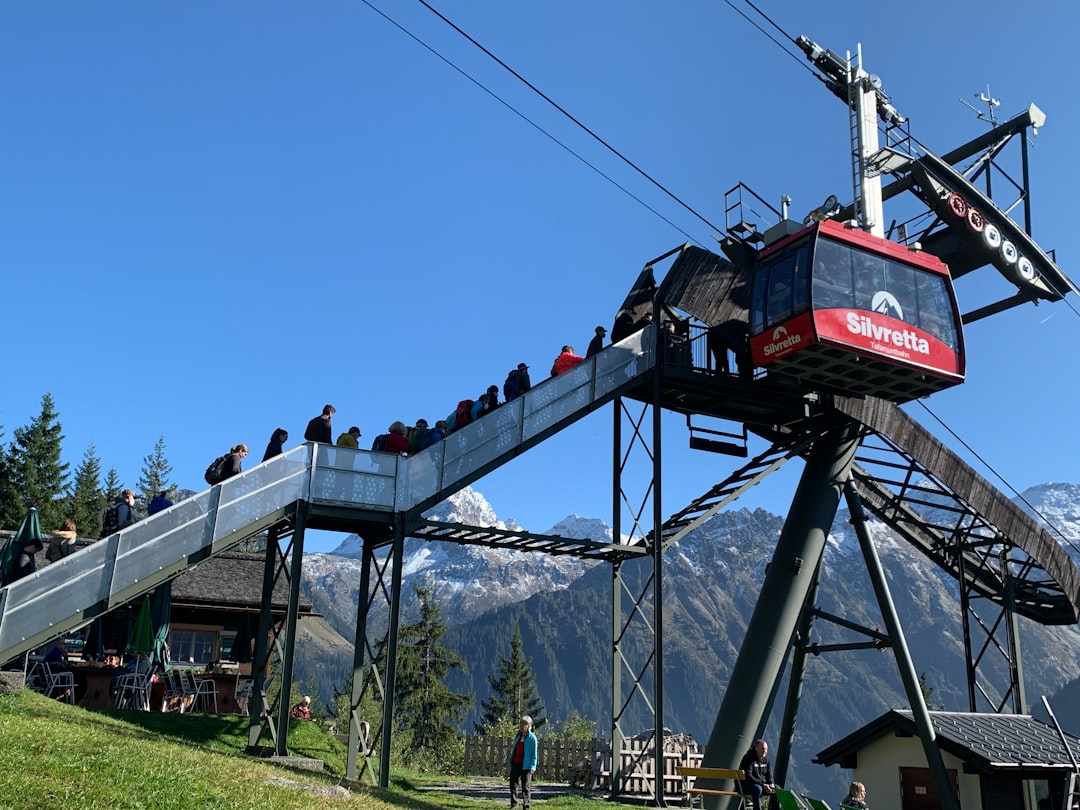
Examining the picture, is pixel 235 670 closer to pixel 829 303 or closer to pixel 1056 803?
pixel 829 303

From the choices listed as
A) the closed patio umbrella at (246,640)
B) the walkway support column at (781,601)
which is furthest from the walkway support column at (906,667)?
the closed patio umbrella at (246,640)

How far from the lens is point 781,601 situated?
2447cm

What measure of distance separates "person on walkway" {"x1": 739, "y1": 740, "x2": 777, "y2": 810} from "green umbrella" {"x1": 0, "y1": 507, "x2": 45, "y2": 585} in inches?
480

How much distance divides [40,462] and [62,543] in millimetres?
62043

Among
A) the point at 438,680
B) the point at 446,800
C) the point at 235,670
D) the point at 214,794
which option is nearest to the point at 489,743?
the point at 235,670

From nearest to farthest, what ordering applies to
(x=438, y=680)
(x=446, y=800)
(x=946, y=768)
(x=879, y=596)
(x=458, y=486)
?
(x=446, y=800), (x=458, y=486), (x=946, y=768), (x=879, y=596), (x=438, y=680)

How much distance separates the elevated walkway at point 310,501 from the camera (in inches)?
618

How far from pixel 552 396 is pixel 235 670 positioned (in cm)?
1240

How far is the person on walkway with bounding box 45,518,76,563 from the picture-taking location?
1767cm

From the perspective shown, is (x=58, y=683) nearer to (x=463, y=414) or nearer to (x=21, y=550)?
(x=21, y=550)

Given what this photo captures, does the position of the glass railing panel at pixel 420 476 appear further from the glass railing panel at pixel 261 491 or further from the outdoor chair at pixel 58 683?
the outdoor chair at pixel 58 683

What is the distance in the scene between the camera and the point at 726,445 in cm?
2656

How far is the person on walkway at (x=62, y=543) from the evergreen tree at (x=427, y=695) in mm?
58193

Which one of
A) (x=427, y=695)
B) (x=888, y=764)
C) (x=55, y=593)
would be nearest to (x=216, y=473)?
(x=55, y=593)
